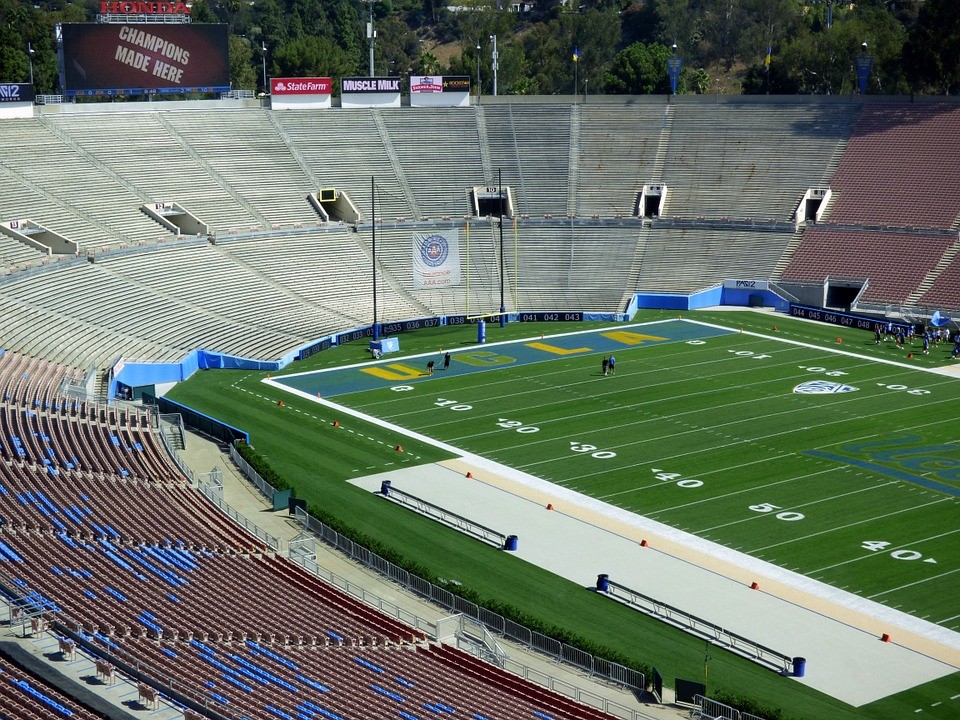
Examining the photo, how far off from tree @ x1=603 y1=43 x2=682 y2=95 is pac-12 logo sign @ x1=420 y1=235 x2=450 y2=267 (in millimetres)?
44363

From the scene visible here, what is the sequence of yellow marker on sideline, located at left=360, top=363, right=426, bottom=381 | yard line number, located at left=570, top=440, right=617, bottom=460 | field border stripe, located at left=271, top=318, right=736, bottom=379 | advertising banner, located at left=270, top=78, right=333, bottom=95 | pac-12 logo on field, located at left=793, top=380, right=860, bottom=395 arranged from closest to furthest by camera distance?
1. yard line number, located at left=570, top=440, right=617, bottom=460
2. pac-12 logo on field, located at left=793, top=380, right=860, bottom=395
3. yellow marker on sideline, located at left=360, top=363, right=426, bottom=381
4. field border stripe, located at left=271, top=318, right=736, bottom=379
5. advertising banner, located at left=270, top=78, right=333, bottom=95

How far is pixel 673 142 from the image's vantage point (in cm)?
7575

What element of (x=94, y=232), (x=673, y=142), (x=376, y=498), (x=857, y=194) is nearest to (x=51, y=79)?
(x=94, y=232)

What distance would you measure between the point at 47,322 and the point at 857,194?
42.9 meters

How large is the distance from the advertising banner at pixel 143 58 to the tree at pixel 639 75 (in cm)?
3961

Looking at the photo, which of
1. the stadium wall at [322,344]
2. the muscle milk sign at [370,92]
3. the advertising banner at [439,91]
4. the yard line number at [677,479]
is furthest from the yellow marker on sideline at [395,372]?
the advertising banner at [439,91]

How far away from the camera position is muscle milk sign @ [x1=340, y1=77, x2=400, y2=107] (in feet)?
252

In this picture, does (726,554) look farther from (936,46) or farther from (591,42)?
(591,42)

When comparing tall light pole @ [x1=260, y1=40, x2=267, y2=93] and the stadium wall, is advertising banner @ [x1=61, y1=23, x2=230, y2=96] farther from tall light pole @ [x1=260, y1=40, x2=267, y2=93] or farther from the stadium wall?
tall light pole @ [x1=260, y1=40, x2=267, y2=93]

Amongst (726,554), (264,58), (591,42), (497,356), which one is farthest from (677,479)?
(591,42)

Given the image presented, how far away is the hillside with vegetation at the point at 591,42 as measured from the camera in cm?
8925

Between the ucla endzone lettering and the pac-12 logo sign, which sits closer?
the ucla endzone lettering

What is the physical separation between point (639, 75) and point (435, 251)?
1796 inches

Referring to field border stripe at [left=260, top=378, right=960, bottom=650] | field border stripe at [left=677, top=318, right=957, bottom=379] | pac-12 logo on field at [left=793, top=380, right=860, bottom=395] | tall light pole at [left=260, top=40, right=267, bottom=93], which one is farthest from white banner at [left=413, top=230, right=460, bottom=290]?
tall light pole at [left=260, top=40, right=267, bottom=93]
